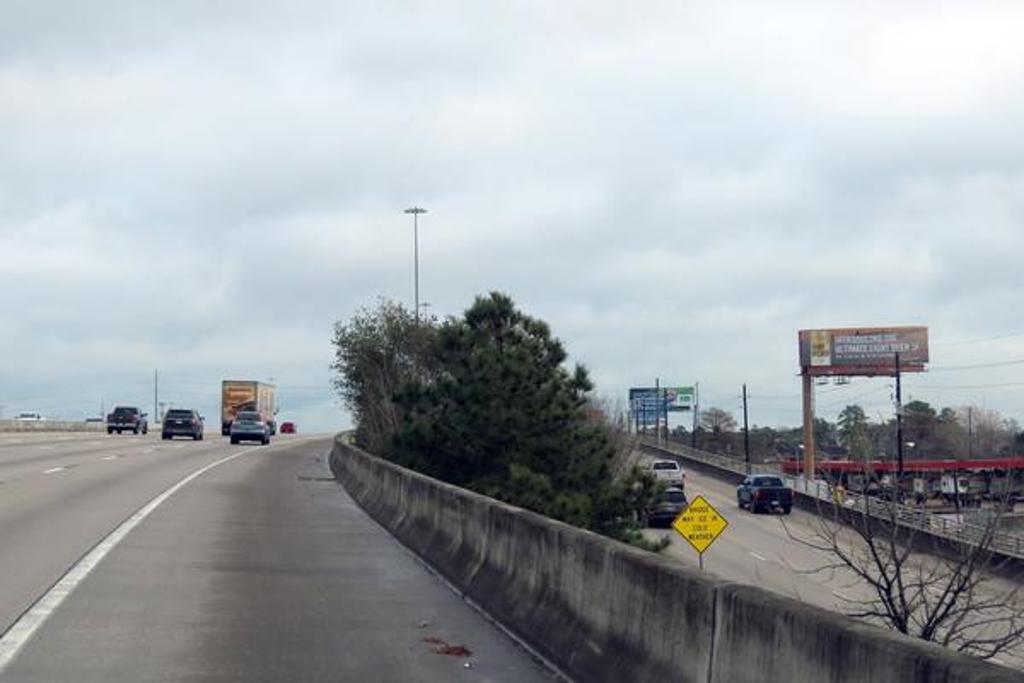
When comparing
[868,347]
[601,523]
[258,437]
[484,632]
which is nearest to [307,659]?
[484,632]

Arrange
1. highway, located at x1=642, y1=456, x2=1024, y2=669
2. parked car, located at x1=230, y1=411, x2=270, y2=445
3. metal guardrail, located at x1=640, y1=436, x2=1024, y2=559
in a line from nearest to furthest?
1. metal guardrail, located at x1=640, y1=436, x2=1024, y2=559
2. highway, located at x1=642, y1=456, x2=1024, y2=669
3. parked car, located at x1=230, y1=411, x2=270, y2=445

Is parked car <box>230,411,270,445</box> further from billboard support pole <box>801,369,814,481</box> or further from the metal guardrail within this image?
billboard support pole <box>801,369,814,481</box>

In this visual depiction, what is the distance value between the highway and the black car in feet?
95.0

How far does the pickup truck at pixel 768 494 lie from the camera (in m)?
→ 68.0

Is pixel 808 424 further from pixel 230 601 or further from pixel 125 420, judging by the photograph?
pixel 230 601

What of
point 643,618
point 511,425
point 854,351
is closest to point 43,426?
point 854,351

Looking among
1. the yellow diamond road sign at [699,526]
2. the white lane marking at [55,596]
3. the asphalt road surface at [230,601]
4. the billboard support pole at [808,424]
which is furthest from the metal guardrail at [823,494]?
the white lane marking at [55,596]

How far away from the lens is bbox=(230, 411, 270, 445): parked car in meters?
78.5

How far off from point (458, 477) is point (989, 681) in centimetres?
3023

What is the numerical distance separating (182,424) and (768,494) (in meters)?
32.4

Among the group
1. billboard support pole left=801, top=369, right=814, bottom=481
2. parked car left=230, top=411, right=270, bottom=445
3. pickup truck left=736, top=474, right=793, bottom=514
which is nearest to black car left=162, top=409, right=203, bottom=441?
parked car left=230, top=411, right=270, bottom=445

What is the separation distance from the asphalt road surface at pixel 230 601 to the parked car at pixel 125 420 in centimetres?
6396

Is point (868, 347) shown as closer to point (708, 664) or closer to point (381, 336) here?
point (381, 336)

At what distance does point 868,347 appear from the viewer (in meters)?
102
